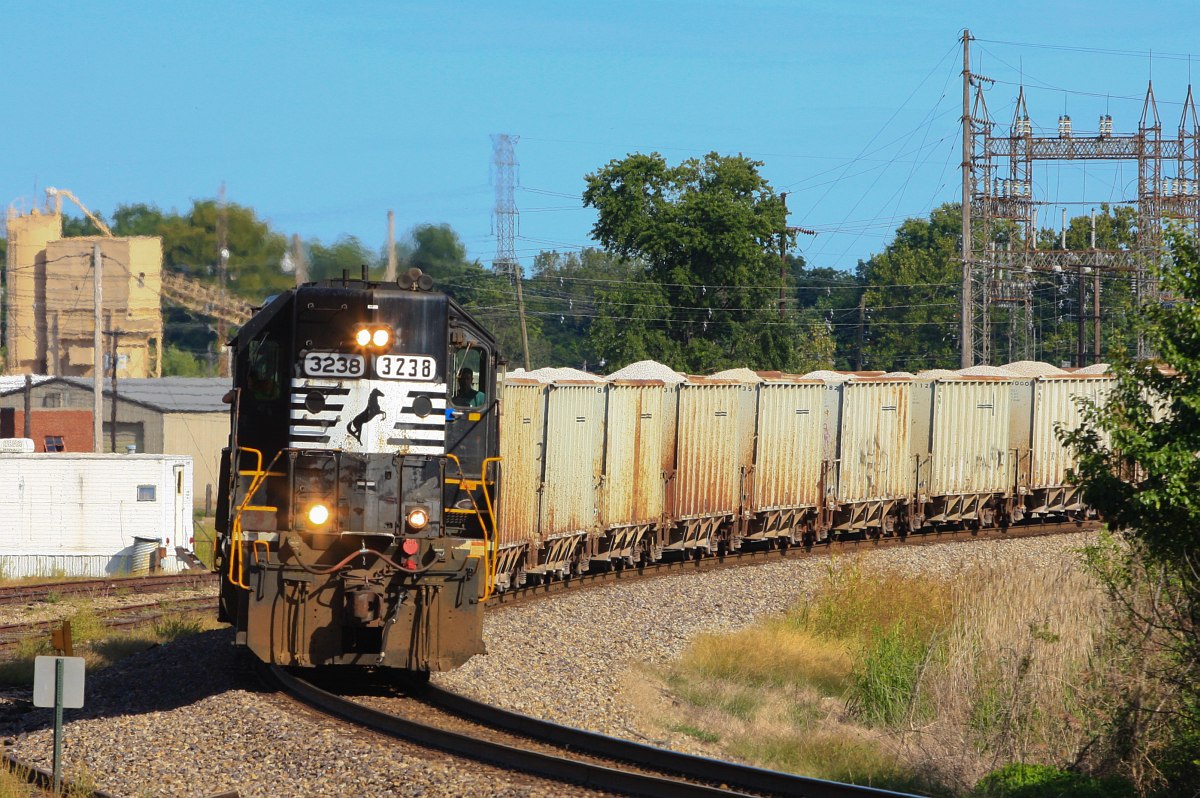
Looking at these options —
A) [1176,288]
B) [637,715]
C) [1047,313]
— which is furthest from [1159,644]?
[1047,313]

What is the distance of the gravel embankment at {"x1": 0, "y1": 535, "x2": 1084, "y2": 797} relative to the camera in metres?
9.95

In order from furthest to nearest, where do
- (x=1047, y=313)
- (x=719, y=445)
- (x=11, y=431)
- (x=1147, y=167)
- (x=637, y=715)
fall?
1. (x=1047, y=313)
2. (x=1147, y=167)
3. (x=11, y=431)
4. (x=719, y=445)
5. (x=637, y=715)

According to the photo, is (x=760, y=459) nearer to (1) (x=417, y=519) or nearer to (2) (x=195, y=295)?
(1) (x=417, y=519)

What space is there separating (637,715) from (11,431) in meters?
46.9

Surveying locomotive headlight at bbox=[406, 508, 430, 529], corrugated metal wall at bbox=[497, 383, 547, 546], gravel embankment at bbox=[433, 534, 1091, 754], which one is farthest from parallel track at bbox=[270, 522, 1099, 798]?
corrugated metal wall at bbox=[497, 383, 547, 546]

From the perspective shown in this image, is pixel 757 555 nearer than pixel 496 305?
Yes

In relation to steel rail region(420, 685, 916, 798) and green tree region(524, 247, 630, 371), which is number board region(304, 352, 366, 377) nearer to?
steel rail region(420, 685, 916, 798)

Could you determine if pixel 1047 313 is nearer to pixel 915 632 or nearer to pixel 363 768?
pixel 915 632

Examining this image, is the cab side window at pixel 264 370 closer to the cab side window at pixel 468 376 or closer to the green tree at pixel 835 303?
the cab side window at pixel 468 376

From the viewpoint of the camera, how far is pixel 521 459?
64.1 ft

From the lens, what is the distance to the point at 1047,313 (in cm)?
9756

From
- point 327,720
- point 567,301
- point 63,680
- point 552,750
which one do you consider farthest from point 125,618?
point 567,301

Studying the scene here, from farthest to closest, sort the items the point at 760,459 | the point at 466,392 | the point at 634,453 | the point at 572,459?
1. the point at 760,459
2. the point at 634,453
3. the point at 572,459
4. the point at 466,392

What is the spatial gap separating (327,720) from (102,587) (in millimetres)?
16491
